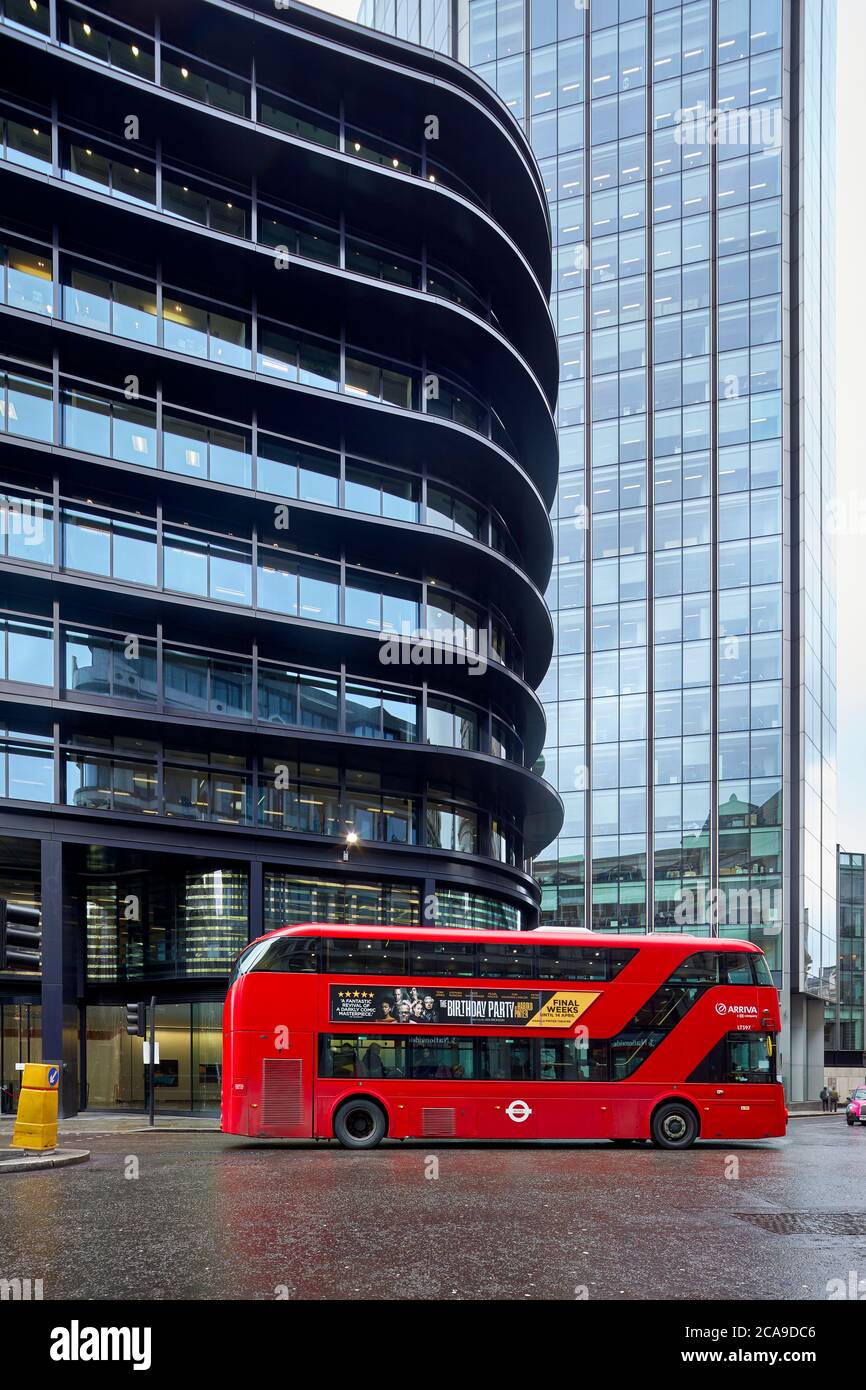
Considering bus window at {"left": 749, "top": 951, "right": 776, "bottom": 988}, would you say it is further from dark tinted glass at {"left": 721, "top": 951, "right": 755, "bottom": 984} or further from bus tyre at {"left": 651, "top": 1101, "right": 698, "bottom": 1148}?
bus tyre at {"left": 651, "top": 1101, "right": 698, "bottom": 1148}

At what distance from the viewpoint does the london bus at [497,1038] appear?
21047mm

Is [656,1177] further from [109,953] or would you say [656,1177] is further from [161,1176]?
[109,953]

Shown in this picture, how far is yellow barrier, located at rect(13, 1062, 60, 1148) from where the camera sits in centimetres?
1927

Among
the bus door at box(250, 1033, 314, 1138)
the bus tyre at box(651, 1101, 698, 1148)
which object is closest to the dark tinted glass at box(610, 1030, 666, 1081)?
the bus tyre at box(651, 1101, 698, 1148)

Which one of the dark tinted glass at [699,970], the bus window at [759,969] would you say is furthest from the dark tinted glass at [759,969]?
the dark tinted glass at [699,970]

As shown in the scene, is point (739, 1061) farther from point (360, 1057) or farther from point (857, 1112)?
point (857, 1112)

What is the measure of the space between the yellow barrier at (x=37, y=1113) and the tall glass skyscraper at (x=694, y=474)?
155ft

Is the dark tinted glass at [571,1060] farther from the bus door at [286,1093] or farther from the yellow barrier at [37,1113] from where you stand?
the yellow barrier at [37,1113]

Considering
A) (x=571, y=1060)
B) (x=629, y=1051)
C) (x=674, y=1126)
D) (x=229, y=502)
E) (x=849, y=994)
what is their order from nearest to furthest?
1. (x=571, y=1060)
2. (x=629, y=1051)
3. (x=674, y=1126)
4. (x=229, y=502)
5. (x=849, y=994)

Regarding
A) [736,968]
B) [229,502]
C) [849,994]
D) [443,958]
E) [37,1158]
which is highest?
[229,502]

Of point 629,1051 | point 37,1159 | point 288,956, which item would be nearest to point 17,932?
point 37,1159

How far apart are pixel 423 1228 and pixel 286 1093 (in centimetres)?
1001

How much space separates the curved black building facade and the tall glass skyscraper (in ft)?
95.0

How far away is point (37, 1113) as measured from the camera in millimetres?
19297
